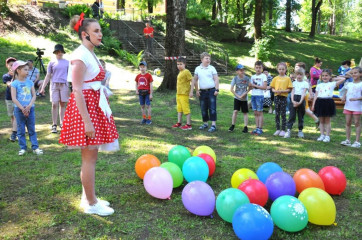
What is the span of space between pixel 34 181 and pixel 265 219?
3196mm

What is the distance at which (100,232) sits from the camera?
3082 millimetres

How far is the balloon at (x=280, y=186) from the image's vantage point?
12.0 ft

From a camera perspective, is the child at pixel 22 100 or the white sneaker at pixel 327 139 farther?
the white sneaker at pixel 327 139

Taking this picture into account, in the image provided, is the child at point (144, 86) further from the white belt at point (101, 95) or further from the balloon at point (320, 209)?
the balloon at point (320, 209)

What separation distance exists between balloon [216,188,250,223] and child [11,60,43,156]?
3.73m

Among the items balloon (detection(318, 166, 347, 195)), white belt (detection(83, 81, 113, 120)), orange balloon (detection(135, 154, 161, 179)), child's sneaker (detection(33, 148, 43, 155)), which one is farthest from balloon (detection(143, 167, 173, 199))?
child's sneaker (detection(33, 148, 43, 155))

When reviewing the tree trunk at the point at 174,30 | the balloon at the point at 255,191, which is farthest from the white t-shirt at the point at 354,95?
the tree trunk at the point at 174,30

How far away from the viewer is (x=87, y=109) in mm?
3023

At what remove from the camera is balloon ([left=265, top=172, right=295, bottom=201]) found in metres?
3.66

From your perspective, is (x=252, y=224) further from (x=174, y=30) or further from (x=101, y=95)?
(x=174, y=30)

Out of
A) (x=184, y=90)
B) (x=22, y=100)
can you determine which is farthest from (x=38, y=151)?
(x=184, y=90)

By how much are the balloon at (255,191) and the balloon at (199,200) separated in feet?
1.30

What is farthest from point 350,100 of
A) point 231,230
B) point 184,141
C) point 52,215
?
point 52,215

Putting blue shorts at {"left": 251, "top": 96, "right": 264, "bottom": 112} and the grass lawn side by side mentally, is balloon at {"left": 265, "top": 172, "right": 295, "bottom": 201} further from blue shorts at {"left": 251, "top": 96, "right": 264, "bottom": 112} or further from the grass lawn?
blue shorts at {"left": 251, "top": 96, "right": 264, "bottom": 112}
